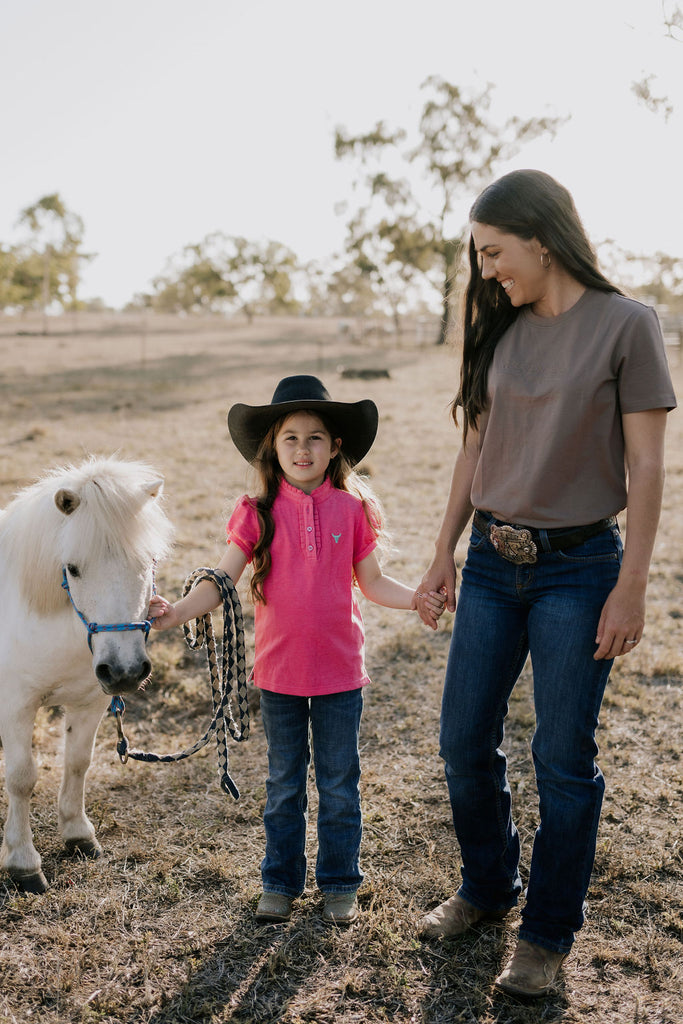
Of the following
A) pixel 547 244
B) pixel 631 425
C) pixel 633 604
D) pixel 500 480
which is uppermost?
pixel 547 244

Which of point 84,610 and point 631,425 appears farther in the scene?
point 84,610

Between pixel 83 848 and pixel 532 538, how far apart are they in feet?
7.30

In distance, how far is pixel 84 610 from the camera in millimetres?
2461

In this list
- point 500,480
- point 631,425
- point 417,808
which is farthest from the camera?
point 417,808

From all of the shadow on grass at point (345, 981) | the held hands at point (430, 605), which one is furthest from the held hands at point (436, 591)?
the shadow on grass at point (345, 981)

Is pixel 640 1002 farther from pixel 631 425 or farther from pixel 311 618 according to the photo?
pixel 631 425

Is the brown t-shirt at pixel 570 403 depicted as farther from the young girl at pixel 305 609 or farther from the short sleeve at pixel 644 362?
the young girl at pixel 305 609

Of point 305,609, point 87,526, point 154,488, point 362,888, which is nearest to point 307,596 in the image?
point 305,609

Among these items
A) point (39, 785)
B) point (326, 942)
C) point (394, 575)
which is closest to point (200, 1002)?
point (326, 942)

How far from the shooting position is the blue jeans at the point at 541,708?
7.01ft

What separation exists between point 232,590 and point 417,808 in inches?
58.6

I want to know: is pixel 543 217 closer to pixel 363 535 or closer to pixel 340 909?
pixel 363 535

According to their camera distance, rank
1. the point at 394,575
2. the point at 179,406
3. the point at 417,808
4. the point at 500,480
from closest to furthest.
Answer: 1. the point at 500,480
2. the point at 417,808
3. the point at 394,575
4. the point at 179,406

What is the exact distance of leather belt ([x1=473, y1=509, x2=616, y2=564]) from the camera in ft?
7.02
